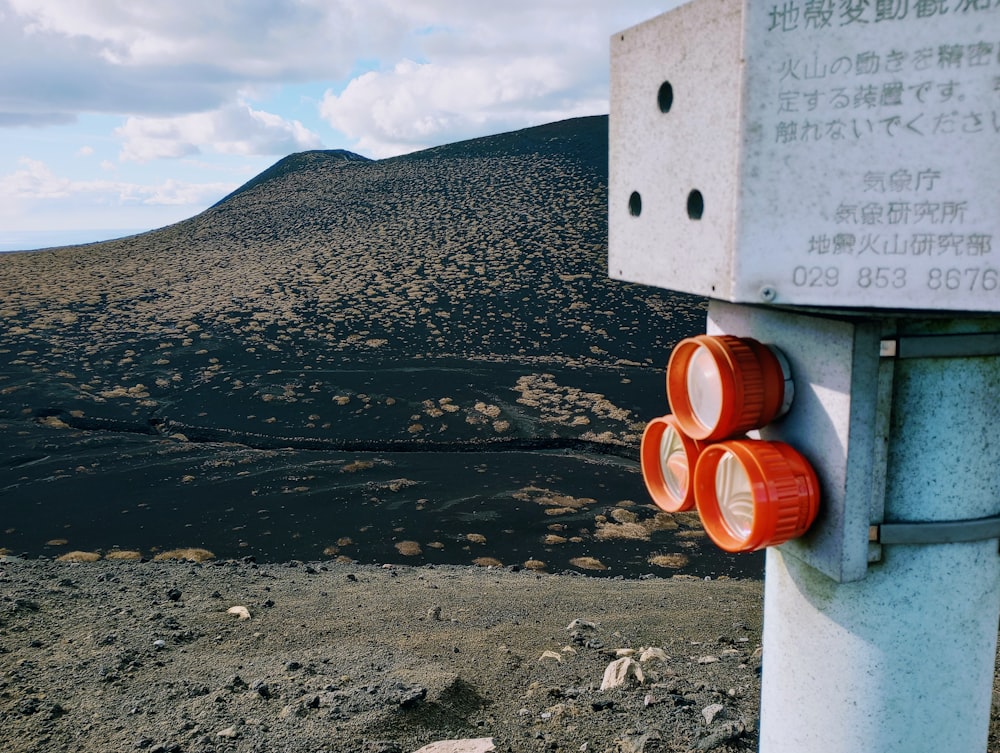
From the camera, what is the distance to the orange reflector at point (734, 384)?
2314 millimetres

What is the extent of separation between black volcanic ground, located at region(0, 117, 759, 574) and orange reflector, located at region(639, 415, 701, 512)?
6.72 meters

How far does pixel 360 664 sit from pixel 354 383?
1344 cm

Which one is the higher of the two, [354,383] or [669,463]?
[669,463]

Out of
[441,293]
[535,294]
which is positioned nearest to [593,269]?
[535,294]

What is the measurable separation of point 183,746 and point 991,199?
3835mm

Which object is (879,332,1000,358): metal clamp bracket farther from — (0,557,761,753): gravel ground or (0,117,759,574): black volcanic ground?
(0,117,759,574): black volcanic ground

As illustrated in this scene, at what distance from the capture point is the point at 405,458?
13875mm

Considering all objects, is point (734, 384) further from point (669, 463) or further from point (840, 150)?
point (840, 150)

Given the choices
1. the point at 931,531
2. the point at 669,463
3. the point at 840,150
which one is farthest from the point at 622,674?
the point at 840,150

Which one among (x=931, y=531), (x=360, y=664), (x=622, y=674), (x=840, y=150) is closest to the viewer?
(x=840, y=150)

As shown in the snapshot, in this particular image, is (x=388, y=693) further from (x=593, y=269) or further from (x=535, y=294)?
(x=593, y=269)

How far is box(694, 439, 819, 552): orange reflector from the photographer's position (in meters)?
2.23

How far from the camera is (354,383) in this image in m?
17.6

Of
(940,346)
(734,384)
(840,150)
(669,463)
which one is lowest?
(669,463)
